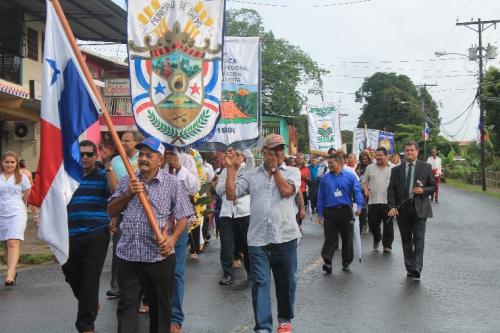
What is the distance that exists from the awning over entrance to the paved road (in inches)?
374

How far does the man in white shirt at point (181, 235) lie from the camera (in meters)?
6.37

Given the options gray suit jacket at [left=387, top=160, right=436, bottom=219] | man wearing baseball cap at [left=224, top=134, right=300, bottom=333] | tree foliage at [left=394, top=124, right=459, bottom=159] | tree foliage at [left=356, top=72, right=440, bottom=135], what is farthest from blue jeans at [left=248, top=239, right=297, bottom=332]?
tree foliage at [left=356, top=72, right=440, bottom=135]

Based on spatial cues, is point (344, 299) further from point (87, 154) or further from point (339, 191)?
point (87, 154)

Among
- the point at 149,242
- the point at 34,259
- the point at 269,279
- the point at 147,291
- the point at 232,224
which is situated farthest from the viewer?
the point at 34,259

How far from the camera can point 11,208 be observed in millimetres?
9336

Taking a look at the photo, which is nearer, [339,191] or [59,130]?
[59,130]

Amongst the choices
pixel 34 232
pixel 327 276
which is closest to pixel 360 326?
pixel 327 276

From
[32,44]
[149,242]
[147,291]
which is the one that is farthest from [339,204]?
[32,44]

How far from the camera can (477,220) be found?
61.8 ft

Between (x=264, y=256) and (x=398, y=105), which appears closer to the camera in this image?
(x=264, y=256)

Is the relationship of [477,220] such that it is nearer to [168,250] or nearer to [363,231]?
[363,231]

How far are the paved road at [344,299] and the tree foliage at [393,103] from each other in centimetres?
6160

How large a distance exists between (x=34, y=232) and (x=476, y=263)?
10.4m

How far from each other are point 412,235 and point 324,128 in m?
12.5
